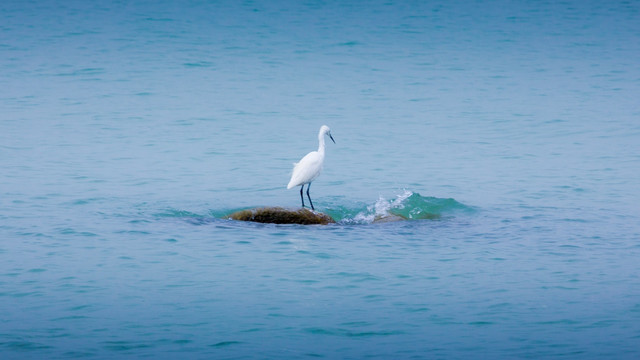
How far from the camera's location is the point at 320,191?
1783cm

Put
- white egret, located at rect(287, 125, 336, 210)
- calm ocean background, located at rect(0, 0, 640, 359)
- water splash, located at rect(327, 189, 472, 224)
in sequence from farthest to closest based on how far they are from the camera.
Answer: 1. white egret, located at rect(287, 125, 336, 210)
2. water splash, located at rect(327, 189, 472, 224)
3. calm ocean background, located at rect(0, 0, 640, 359)

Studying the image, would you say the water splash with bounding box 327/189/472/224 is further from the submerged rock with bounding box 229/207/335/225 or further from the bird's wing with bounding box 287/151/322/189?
the bird's wing with bounding box 287/151/322/189

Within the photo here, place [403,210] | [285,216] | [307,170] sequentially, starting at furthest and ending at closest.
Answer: [307,170], [403,210], [285,216]

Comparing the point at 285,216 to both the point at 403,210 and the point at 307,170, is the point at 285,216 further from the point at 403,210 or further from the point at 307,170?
the point at 403,210

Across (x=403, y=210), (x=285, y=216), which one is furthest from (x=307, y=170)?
(x=403, y=210)

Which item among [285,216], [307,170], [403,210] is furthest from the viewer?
[307,170]

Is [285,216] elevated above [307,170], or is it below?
below

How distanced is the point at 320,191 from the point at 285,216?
3.17 metres

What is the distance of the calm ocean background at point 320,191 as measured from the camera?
10.3 m

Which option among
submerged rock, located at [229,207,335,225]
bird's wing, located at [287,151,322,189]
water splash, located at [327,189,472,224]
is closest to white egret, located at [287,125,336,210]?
bird's wing, located at [287,151,322,189]

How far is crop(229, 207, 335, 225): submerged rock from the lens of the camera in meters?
14.7

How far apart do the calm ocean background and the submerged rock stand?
0.27 meters

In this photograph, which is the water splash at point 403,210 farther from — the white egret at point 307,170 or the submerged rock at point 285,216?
the white egret at point 307,170

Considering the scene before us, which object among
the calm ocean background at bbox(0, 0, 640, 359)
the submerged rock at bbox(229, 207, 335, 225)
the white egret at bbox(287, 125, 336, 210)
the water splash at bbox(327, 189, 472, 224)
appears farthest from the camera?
the white egret at bbox(287, 125, 336, 210)
